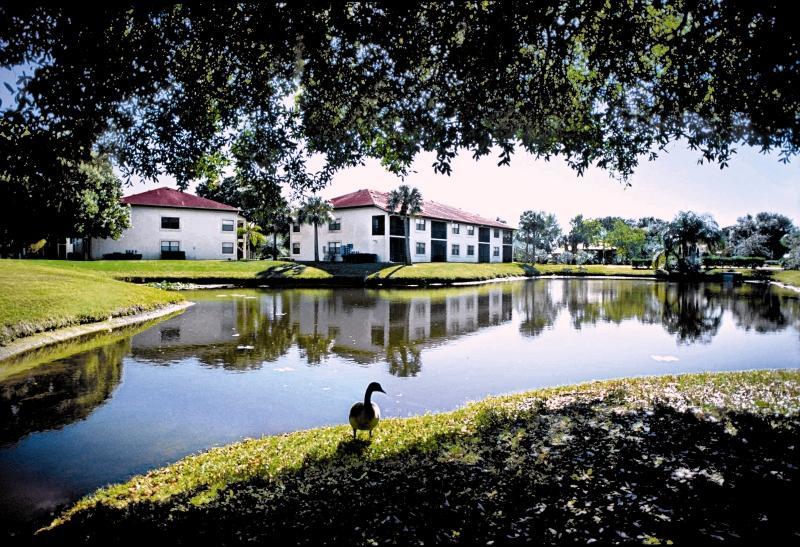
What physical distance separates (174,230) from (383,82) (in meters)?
56.5

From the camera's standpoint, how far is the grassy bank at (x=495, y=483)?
431 cm

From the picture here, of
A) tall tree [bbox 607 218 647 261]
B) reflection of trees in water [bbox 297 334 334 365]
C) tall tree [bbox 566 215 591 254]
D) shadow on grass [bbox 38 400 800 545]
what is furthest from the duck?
tall tree [bbox 566 215 591 254]

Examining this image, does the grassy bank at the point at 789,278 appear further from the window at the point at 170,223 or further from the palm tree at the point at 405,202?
the window at the point at 170,223

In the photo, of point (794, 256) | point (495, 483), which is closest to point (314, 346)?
point (495, 483)

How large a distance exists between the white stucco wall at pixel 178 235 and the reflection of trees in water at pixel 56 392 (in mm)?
46993

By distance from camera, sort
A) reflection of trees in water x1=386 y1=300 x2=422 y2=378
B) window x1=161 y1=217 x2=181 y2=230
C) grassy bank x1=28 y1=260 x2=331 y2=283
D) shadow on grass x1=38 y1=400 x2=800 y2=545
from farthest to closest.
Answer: window x1=161 y1=217 x2=181 y2=230 → grassy bank x1=28 y1=260 x2=331 y2=283 → reflection of trees in water x1=386 y1=300 x2=422 y2=378 → shadow on grass x1=38 y1=400 x2=800 y2=545

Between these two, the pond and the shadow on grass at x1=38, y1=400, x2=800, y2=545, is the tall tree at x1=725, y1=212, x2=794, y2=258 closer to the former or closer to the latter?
the pond

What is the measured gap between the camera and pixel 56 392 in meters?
10.9

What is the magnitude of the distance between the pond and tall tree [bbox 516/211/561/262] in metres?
74.1

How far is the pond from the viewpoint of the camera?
790 centimetres

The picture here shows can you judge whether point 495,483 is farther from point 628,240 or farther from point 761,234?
point 761,234

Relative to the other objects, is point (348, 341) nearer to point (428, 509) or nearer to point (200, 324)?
point (200, 324)

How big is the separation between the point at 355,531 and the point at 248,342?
13.8m

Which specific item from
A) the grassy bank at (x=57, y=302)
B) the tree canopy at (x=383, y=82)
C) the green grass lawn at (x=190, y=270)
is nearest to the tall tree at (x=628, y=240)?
the green grass lawn at (x=190, y=270)
